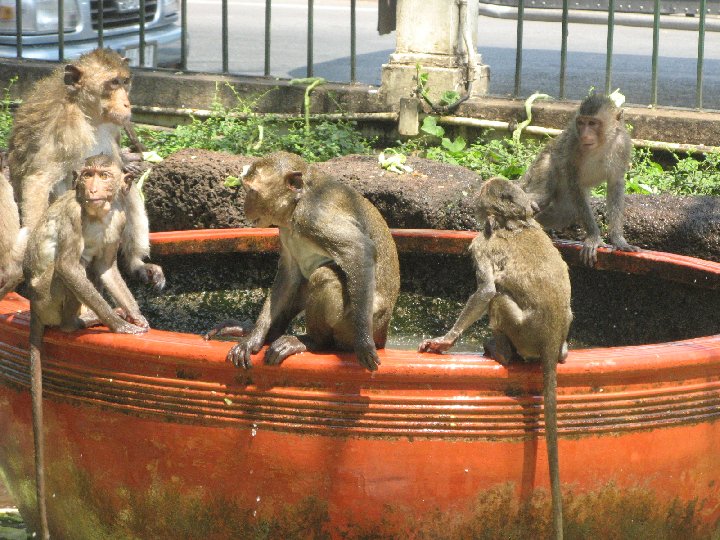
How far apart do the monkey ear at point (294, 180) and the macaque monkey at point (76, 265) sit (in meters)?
0.74

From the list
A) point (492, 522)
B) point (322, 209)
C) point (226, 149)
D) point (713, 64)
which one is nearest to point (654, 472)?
Result: point (492, 522)

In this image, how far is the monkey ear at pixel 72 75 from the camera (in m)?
6.35

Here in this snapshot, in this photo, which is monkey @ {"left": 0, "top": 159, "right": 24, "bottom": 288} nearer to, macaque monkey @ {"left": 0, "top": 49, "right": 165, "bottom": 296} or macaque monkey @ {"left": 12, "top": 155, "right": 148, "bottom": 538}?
macaque monkey @ {"left": 0, "top": 49, "right": 165, "bottom": 296}

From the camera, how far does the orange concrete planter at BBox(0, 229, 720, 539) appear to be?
12.3ft

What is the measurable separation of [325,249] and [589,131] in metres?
3.64

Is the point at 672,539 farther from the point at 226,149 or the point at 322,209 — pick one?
the point at 226,149

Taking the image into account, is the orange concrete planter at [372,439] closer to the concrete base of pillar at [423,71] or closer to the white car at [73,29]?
the concrete base of pillar at [423,71]

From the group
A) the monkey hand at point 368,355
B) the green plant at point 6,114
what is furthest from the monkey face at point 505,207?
the green plant at point 6,114

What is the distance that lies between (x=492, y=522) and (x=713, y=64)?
1401 centimetres

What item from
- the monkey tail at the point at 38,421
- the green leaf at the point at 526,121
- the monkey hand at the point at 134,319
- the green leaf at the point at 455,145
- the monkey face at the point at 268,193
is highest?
the green leaf at the point at 526,121

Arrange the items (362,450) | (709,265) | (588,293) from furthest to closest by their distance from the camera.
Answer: (588,293) → (709,265) → (362,450)

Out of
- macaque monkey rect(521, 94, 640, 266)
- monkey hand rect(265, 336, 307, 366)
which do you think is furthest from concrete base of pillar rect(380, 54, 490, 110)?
monkey hand rect(265, 336, 307, 366)

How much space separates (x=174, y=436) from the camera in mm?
3898

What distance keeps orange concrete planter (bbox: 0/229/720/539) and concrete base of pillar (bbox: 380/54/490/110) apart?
5.75 m
